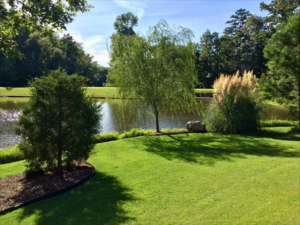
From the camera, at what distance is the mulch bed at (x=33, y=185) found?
4.36 metres

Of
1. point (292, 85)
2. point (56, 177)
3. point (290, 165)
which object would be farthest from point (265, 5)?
point (56, 177)

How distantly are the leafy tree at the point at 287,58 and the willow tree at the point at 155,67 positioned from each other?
3.08 metres

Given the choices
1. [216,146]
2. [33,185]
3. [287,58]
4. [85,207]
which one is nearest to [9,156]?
[33,185]

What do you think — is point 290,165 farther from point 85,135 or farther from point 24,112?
point 24,112

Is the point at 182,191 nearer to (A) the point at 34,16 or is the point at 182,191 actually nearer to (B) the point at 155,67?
(A) the point at 34,16

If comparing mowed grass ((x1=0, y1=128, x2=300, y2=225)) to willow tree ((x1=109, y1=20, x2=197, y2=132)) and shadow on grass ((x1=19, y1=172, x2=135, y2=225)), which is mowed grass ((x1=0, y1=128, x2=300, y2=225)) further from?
willow tree ((x1=109, y1=20, x2=197, y2=132))

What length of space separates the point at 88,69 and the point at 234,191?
58254mm

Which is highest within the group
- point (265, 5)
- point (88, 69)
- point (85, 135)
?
point (265, 5)

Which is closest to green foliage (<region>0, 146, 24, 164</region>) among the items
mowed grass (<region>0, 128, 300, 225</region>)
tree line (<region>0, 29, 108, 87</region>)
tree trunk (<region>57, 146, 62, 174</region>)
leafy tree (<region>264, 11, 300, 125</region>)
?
mowed grass (<region>0, 128, 300, 225</region>)

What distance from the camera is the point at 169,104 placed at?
11.5 meters

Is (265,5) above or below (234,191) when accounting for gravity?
above

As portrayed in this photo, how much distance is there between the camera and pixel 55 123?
5328 mm

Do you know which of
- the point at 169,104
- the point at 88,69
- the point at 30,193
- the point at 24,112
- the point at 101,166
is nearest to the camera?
the point at 30,193

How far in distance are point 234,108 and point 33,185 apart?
7928 mm
